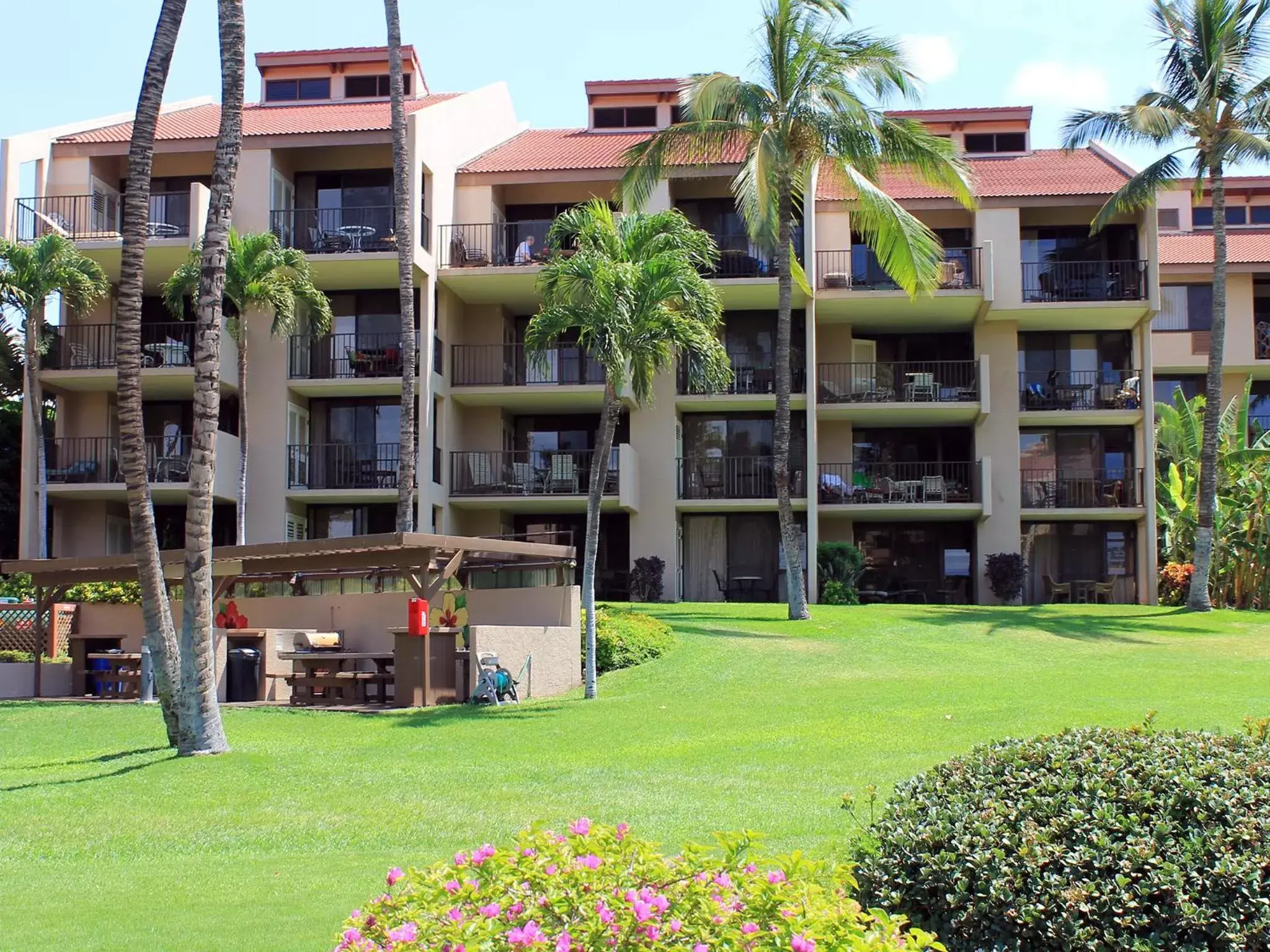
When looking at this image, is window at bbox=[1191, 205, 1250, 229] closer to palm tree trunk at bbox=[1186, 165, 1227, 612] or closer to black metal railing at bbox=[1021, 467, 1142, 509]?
black metal railing at bbox=[1021, 467, 1142, 509]

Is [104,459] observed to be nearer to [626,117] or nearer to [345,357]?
[345,357]

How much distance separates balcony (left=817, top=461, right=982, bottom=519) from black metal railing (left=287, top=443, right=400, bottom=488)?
10734mm

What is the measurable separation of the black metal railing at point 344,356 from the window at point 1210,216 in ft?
97.7

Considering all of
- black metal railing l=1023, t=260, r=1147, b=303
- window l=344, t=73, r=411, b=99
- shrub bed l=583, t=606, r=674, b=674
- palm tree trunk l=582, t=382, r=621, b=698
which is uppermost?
window l=344, t=73, r=411, b=99

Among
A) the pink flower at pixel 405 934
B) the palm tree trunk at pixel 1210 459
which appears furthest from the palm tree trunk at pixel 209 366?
the palm tree trunk at pixel 1210 459

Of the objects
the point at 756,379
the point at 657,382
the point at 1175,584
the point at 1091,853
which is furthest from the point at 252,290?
the point at 1091,853

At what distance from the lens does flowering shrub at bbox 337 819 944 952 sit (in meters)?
4.33

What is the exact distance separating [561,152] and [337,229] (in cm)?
738

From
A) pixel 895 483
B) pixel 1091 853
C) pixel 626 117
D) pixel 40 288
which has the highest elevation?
pixel 626 117

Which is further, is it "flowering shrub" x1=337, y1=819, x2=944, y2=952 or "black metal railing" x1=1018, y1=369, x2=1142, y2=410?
"black metal railing" x1=1018, y1=369, x2=1142, y2=410

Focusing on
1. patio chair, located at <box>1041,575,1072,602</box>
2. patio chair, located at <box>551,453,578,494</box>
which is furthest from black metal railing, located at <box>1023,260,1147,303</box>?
patio chair, located at <box>551,453,578,494</box>

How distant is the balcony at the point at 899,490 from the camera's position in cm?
3409

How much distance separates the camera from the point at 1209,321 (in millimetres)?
42188

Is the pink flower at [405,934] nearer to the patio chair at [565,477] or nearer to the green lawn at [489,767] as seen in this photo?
the green lawn at [489,767]
